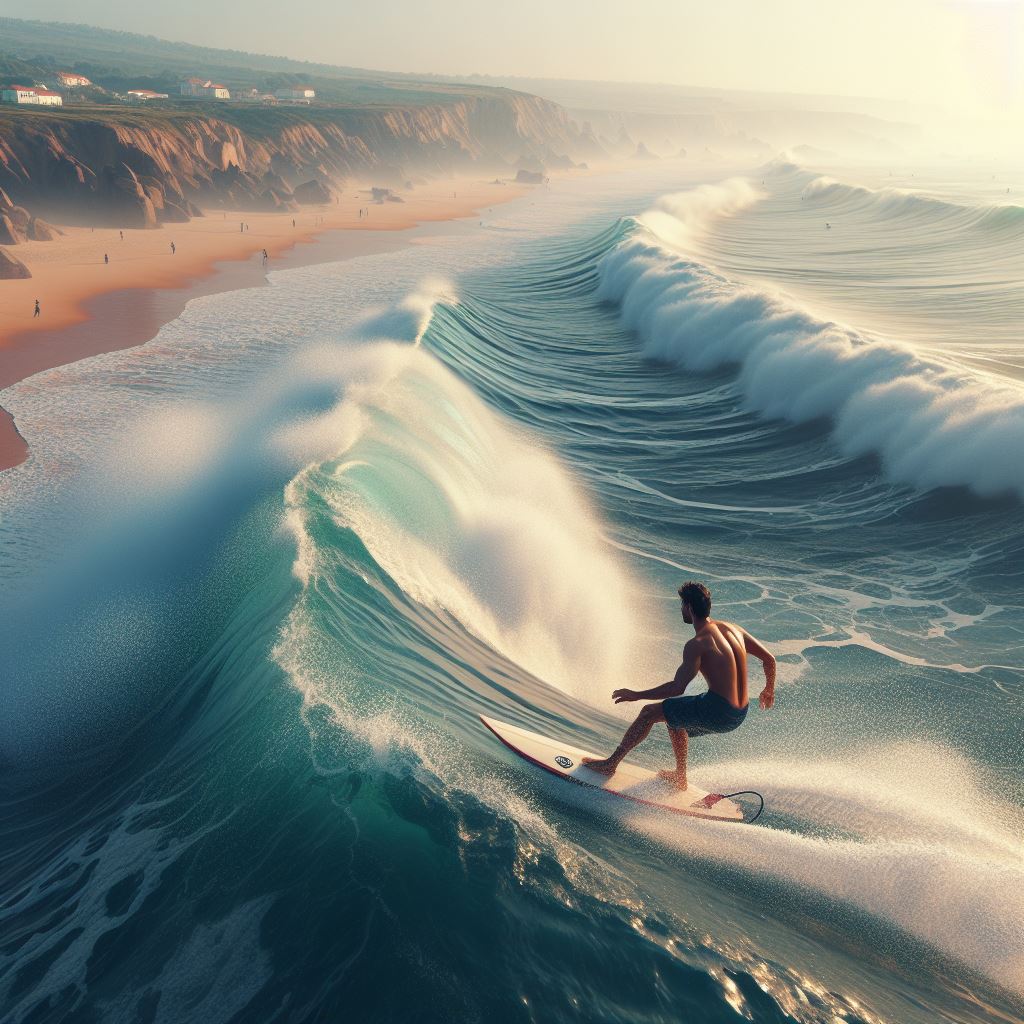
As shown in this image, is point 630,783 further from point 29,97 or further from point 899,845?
point 29,97

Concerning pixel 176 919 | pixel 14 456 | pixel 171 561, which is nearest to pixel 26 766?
pixel 171 561

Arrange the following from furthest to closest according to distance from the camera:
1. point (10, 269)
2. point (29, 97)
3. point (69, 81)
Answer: point (69, 81) < point (29, 97) < point (10, 269)

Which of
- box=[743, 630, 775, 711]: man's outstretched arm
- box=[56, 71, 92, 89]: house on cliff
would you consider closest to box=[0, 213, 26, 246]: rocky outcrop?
box=[743, 630, 775, 711]: man's outstretched arm

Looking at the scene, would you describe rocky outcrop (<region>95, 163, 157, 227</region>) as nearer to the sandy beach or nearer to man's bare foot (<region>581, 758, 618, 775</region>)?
the sandy beach

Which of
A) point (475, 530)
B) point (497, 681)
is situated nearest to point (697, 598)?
point (497, 681)

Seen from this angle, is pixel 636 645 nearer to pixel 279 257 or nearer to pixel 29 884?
pixel 29 884

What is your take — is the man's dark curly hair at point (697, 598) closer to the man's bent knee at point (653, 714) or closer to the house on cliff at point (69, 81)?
the man's bent knee at point (653, 714)
